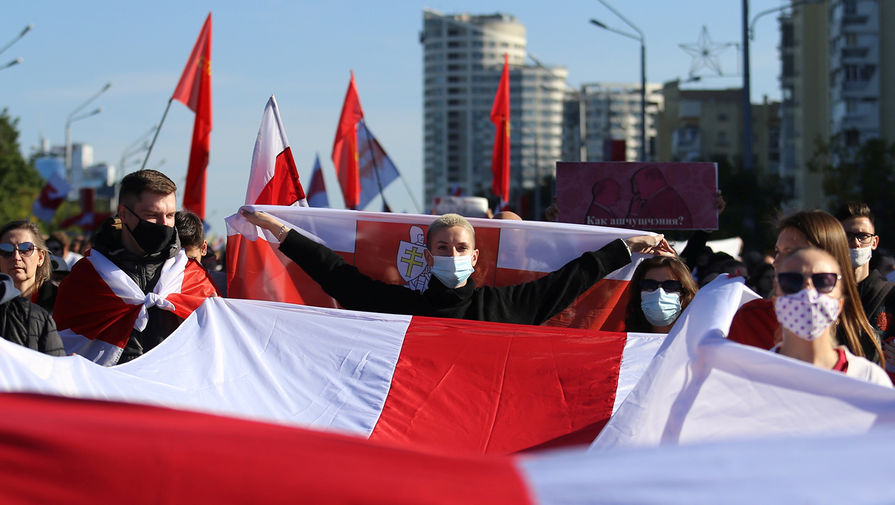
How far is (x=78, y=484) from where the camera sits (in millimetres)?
2705

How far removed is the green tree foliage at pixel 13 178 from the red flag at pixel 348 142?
1302 inches

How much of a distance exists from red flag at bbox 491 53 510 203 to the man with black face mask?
33.6 ft

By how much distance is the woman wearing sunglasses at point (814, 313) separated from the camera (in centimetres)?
359

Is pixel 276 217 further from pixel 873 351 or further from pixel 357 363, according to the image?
pixel 873 351

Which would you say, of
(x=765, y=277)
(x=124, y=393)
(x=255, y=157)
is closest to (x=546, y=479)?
(x=124, y=393)

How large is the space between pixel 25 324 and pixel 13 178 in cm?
4692

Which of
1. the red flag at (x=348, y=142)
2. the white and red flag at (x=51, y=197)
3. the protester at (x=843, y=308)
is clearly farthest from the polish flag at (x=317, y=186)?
the protester at (x=843, y=308)

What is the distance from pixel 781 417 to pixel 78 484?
1967 millimetres

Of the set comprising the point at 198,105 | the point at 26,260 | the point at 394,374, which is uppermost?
the point at 198,105

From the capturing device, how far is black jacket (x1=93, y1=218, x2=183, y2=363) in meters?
5.52

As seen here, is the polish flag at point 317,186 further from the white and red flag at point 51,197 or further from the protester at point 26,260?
the protester at point 26,260

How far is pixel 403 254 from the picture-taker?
649cm

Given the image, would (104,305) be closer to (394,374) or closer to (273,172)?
(394,374)

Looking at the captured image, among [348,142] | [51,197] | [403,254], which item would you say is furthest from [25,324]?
[51,197]
